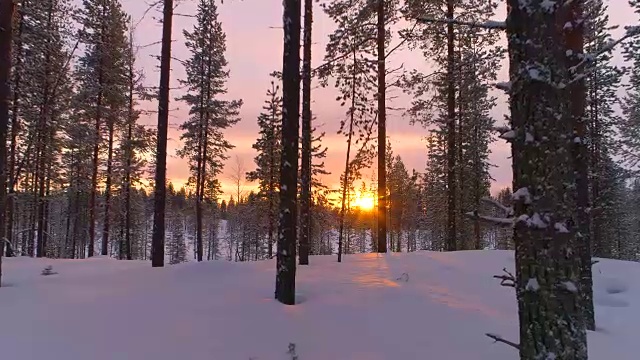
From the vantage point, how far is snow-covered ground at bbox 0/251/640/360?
17.3 ft

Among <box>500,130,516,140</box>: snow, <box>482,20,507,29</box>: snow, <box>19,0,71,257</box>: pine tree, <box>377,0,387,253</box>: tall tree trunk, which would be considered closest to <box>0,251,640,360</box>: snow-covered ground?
<box>500,130,516,140</box>: snow

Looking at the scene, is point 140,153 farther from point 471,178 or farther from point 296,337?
point 296,337

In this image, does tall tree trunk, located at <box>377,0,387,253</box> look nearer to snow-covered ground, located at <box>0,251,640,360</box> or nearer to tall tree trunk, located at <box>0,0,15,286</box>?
snow-covered ground, located at <box>0,251,640,360</box>

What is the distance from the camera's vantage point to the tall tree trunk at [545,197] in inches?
114

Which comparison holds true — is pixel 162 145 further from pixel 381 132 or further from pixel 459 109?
pixel 459 109

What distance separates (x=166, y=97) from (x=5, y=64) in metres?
3.90

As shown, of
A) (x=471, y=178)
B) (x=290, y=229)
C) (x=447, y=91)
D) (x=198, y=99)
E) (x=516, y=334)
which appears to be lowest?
(x=516, y=334)

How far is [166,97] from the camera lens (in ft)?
39.1

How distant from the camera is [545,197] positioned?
294 centimetres

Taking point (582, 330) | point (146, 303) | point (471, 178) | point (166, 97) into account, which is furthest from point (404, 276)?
point (471, 178)

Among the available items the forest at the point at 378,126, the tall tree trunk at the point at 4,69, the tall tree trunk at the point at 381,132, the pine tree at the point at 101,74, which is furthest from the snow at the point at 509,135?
the pine tree at the point at 101,74

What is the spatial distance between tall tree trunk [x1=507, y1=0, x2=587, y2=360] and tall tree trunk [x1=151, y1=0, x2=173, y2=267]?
1054 cm

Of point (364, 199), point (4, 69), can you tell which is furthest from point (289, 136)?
point (364, 199)

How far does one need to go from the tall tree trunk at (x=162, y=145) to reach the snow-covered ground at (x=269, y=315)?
6.38 feet
